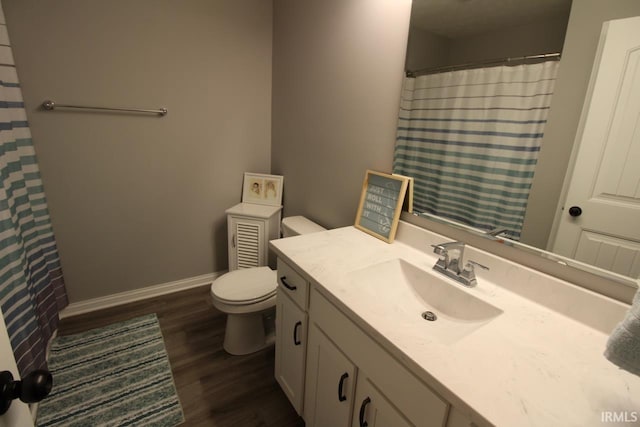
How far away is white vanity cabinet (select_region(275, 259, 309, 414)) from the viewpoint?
1191mm

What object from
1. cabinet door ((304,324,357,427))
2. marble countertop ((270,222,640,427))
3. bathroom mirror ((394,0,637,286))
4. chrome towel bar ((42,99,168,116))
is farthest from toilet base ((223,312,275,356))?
chrome towel bar ((42,99,168,116))

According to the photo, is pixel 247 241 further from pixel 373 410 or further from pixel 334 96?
pixel 373 410

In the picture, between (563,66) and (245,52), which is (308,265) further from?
(245,52)

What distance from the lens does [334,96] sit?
1.75 meters

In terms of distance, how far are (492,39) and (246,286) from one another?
1619mm

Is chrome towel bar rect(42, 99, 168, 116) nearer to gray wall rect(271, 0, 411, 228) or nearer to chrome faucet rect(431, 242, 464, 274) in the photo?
gray wall rect(271, 0, 411, 228)

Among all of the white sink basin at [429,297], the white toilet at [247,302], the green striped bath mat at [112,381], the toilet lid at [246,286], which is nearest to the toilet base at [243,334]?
the white toilet at [247,302]

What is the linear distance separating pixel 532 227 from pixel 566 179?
0.59ft

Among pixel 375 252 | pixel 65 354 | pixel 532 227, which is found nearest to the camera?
pixel 532 227

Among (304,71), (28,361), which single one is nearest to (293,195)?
(304,71)

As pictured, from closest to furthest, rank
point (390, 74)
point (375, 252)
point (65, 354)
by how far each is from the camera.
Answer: point (375, 252), point (390, 74), point (65, 354)

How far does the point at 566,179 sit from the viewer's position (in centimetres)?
91

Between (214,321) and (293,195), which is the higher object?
(293,195)

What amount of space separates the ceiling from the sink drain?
3.29ft
